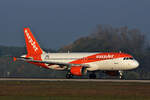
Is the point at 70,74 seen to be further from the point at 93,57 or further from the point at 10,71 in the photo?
the point at 10,71

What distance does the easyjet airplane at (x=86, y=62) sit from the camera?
60.1 meters

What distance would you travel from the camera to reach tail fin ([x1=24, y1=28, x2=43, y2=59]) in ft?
227

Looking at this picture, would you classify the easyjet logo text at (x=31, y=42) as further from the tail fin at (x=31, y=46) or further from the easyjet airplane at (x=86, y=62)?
the easyjet airplane at (x=86, y=62)

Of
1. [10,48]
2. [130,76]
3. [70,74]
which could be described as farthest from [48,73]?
[10,48]

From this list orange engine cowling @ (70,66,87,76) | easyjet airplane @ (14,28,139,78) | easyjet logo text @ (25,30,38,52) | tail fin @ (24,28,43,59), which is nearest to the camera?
easyjet airplane @ (14,28,139,78)

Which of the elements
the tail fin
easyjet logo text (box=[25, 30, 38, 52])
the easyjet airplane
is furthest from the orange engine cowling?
easyjet logo text (box=[25, 30, 38, 52])

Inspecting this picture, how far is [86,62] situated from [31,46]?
36.8ft

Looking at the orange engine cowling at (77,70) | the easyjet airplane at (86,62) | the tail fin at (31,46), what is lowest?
the orange engine cowling at (77,70)

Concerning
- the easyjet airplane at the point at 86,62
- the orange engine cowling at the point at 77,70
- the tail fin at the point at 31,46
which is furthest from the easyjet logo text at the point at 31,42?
the orange engine cowling at the point at 77,70

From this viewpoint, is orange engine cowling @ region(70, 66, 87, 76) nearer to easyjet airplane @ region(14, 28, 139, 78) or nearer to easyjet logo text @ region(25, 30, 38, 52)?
easyjet airplane @ region(14, 28, 139, 78)

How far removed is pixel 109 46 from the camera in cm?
8412

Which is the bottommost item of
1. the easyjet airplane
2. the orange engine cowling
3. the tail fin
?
the orange engine cowling
